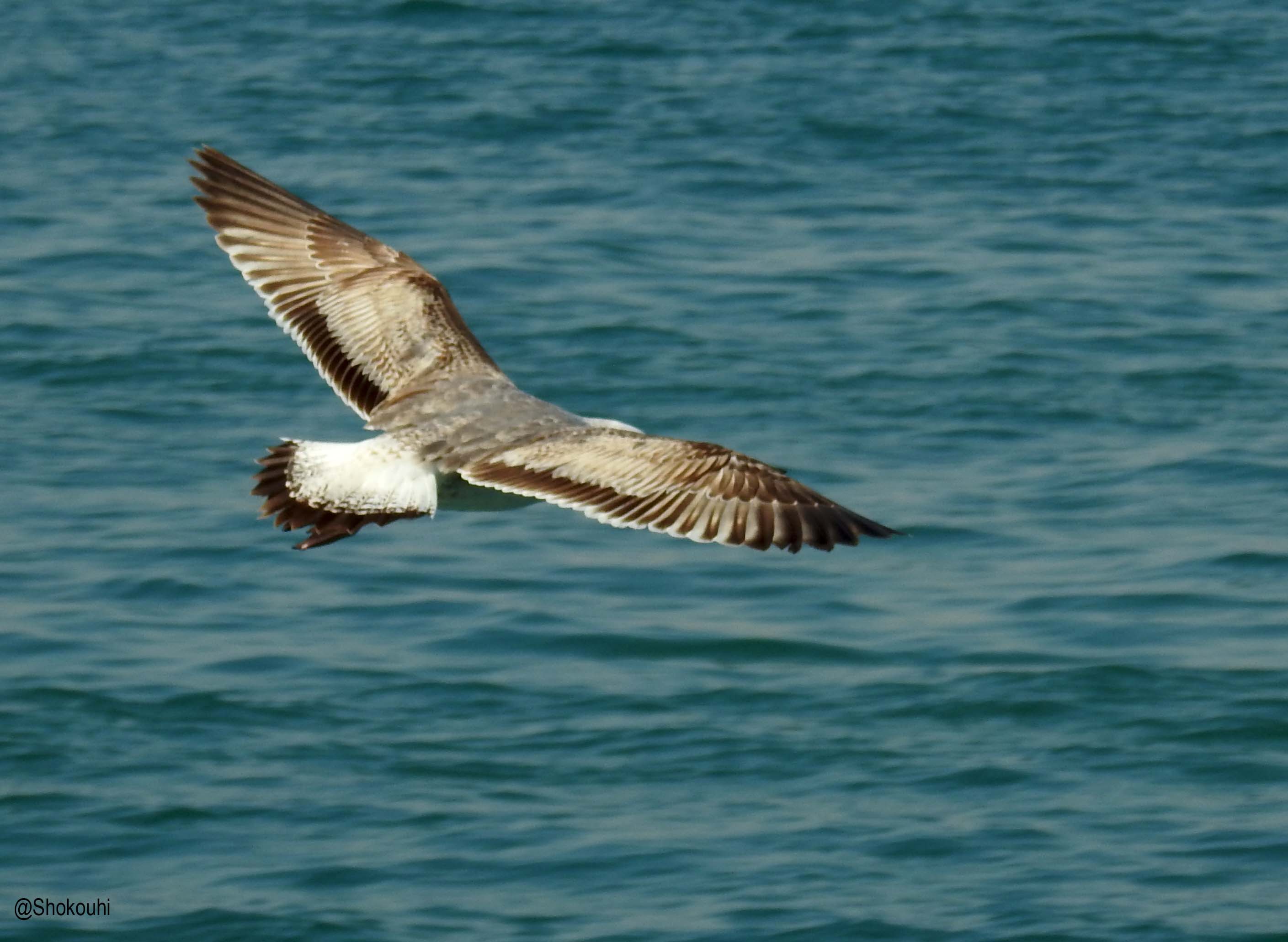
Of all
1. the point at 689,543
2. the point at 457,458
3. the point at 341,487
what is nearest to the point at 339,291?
the point at 457,458

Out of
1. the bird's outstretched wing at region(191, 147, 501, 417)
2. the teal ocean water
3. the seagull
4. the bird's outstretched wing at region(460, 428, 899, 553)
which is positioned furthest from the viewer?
the teal ocean water

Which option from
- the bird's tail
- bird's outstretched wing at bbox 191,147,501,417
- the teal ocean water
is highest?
bird's outstretched wing at bbox 191,147,501,417

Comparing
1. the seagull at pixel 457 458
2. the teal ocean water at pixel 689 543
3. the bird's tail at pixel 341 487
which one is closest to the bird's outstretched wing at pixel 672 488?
the seagull at pixel 457 458

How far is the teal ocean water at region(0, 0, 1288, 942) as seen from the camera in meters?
9.21

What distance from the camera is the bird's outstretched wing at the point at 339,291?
8.96 m

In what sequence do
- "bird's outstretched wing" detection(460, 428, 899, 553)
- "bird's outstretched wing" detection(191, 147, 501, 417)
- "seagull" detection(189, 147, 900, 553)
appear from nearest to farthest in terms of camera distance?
"bird's outstretched wing" detection(460, 428, 899, 553)
"seagull" detection(189, 147, 900, 553)
"bird's outstretched wing" detection(191, 147, 501, 417)

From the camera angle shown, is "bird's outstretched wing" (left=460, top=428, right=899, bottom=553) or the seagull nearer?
"bird's outstretched wing" (left=460, top=428, right=899, bottom=553)

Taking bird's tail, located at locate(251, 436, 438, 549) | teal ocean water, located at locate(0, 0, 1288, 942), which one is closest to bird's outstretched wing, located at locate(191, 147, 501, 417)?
bird's tail, located at locate(251, 436, 438, 549)

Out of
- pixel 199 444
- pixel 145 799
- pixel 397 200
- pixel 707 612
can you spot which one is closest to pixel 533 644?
pixel 707 612

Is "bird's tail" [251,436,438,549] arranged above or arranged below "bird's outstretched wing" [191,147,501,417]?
below

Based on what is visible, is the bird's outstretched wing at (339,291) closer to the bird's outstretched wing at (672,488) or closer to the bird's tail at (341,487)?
the bird's tail at (341,487)

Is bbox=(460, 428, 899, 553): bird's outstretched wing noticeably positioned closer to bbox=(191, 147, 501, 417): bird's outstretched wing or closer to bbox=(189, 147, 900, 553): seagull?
bbox=(189, 147, 900, 553): seagull

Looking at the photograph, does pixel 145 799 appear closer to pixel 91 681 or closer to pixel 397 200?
pixel 91 681

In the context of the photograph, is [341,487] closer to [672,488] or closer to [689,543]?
[672,488]
